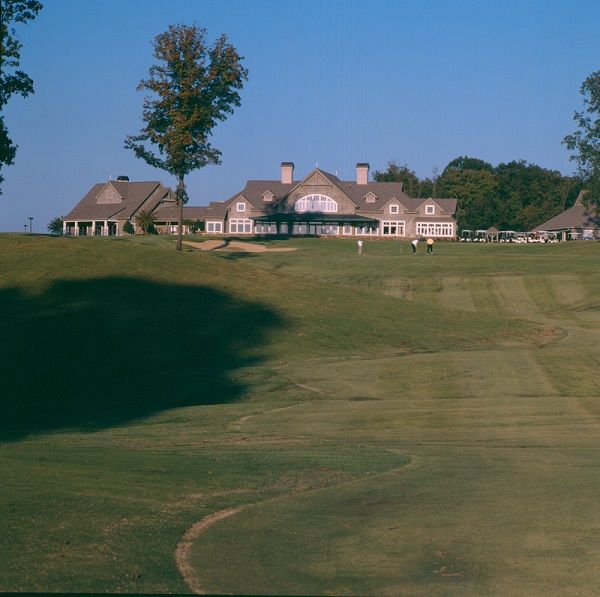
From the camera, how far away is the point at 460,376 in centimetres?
3312

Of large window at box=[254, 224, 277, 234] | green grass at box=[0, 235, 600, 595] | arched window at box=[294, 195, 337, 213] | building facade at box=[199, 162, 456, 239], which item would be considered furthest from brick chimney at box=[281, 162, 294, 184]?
green grass at box=[0, 235, 600, 595]

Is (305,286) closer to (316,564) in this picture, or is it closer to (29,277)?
(29,277)

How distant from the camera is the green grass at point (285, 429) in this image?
1017 cm

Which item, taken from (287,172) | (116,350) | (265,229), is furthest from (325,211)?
(116,350)

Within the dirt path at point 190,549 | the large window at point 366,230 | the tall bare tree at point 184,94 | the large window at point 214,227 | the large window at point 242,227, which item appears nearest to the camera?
the dirt path at point 190,549

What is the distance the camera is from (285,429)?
23.7 metres

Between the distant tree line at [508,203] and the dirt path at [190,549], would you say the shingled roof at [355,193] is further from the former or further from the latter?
the dirt path at [190,549]

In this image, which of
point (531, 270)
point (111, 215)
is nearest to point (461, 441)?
point (531, 270)

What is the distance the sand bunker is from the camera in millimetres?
93625

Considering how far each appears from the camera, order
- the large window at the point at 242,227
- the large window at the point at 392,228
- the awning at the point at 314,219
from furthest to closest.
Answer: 1. the large window at the point at 242,227
2. the large window at the point at 392,228
3. the awning at the point at 314,219

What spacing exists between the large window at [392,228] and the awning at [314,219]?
7.74 feet

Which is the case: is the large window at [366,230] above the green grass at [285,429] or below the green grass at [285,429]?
above

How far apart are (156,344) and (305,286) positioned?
17.6 meters

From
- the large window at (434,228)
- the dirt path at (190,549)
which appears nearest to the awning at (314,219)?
the large window at (434,228)
